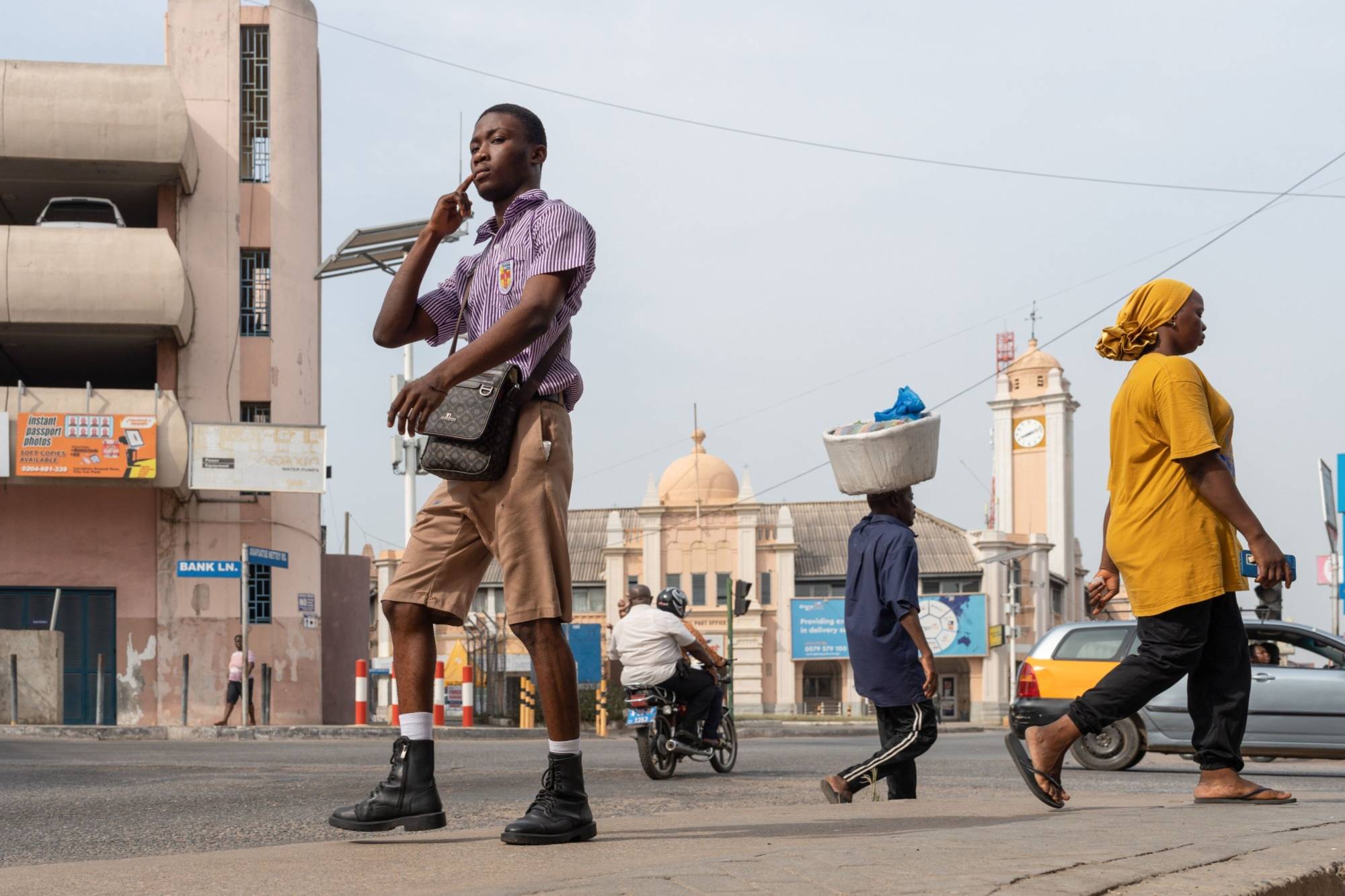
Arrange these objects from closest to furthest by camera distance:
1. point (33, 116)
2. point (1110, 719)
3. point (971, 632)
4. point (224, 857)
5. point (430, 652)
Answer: point (224, 857) < point (430, 652) < point (1110, 719) < point (33, 116) < point (971, 632)

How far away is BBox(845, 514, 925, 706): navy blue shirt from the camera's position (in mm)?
6809

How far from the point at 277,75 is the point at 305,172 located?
1.85 metres

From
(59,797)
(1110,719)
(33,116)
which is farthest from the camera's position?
(33,116)

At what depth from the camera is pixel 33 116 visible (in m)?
28.2

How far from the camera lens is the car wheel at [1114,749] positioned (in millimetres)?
13742

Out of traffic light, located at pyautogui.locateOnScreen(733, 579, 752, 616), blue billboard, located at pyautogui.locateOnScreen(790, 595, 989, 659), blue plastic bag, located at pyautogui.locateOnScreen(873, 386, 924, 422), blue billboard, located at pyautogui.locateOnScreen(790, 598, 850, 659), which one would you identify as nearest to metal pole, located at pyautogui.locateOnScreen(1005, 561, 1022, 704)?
blue billboard, located at pyautogui.locateOnScreen(790, 595, 989, 659)

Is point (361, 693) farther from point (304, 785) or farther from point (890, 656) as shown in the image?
point (890, 656)

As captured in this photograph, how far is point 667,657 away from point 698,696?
20.0 inches

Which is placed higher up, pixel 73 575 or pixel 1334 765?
pixel 73 575

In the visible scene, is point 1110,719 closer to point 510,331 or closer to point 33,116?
point 510,331

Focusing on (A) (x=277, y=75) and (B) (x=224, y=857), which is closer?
(B) (x=224, y=857)

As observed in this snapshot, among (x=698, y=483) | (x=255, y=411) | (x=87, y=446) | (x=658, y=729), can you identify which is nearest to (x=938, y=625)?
(x=698, y=483)

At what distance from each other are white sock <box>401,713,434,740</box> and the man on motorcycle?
7.37 metres

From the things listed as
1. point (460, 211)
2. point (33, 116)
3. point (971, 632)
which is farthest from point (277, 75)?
point (971, 632)
